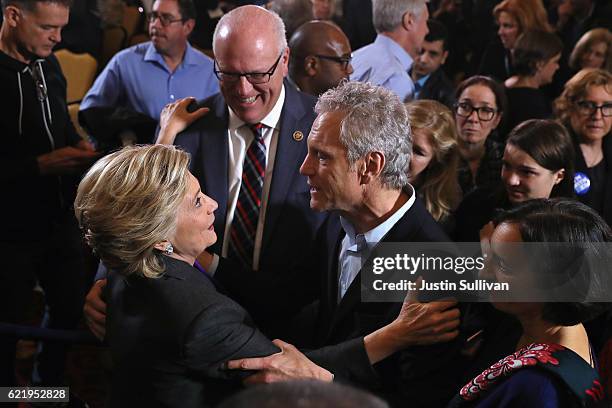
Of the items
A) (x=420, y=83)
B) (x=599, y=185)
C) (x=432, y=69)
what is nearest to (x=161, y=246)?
(x=599, y=185)

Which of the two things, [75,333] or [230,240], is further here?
[230,240]

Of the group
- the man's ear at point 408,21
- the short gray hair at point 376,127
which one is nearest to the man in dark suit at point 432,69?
the man's ear at point 408,21

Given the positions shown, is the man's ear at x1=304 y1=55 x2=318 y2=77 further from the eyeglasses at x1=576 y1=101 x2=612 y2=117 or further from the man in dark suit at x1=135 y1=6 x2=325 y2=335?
the eyeglasses at x1=576 y1=101 x2=612 y2=117

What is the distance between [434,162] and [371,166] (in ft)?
3.41

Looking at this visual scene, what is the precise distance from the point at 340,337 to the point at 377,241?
0.28 meters

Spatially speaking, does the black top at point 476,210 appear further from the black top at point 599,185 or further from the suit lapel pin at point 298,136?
the suit lapel pin at point 298,136

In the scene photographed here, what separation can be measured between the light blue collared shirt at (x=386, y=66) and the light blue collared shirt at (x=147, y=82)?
769mm

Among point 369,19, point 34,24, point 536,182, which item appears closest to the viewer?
point 536,182

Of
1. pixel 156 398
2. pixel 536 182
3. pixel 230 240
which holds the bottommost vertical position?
pixel 156 398

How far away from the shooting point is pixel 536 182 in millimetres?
2883

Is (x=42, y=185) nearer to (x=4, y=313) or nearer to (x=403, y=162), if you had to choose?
(x=4, y=313)

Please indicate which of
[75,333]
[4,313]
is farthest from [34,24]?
[75,333]

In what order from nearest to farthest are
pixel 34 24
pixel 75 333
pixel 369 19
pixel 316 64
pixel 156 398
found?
1. pixel 156 398
2. pixel 75 333
3. pixel 34 24
4. pixel 316 64
5. pixel 369 19

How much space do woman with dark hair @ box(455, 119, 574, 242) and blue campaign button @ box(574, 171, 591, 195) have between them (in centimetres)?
38
